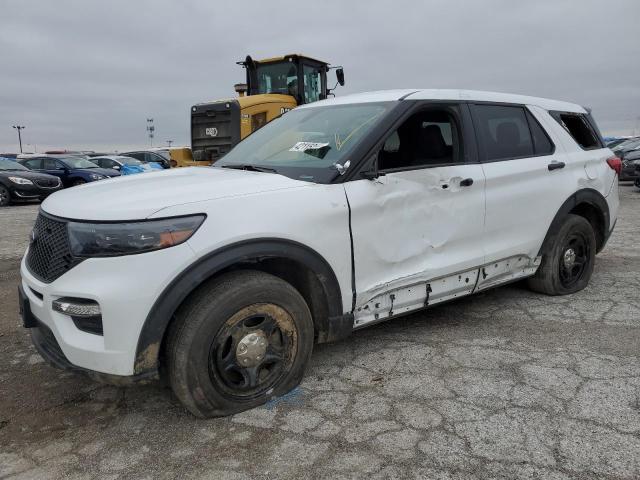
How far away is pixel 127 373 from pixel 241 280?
676mm

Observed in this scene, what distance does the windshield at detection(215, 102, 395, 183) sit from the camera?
2.96 m

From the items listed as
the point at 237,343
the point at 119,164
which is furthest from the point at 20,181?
the point at 237,343

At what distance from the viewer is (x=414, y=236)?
3131 mm

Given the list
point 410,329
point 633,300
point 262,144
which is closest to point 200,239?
point 262,144

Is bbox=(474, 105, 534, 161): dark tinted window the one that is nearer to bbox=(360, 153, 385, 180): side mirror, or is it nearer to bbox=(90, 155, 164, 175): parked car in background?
bbox=(360, 153, 385, 180): side mirror

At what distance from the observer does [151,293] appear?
227 centimetres

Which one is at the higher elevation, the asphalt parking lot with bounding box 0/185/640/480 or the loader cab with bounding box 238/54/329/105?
the loader cab with bounding box 238/54/329/105

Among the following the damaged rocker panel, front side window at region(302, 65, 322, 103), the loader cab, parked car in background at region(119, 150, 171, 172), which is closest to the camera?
the damaged rocker panel

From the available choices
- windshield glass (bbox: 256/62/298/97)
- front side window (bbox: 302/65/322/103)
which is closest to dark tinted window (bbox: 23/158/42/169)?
windshield glass (bbox: 256/62/298/97)

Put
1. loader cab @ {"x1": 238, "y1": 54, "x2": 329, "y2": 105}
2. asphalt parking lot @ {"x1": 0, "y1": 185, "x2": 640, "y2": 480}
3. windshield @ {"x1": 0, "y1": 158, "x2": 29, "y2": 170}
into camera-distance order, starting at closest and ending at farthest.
Answer: asphalt parking lot @ {"x1": 0, "y1": 185, "x2": 640, "y2": 480}
loader cab @ {"x1": 238, "y1": 54, "x2": 329, "y2": 105}
windshield @ {"x1": 0, "y1": 158, "x2": 29, "y2": 170}

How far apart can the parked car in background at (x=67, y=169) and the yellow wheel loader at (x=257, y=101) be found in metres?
7.18

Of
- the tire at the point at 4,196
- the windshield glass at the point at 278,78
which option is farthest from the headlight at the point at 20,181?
the windshield glass at the point at 278,78

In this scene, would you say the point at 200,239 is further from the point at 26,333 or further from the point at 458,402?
the point at 26,333

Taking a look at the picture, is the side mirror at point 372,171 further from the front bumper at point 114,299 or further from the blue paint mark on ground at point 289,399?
the blue paint mark on ground at point 289,399
